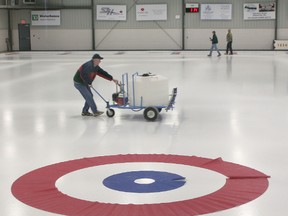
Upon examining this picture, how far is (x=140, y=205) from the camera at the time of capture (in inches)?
240

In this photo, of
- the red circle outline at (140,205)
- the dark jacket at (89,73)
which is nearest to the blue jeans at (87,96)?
the dark jacket at (89,73)

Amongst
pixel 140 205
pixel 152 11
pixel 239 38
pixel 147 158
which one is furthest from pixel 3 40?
pixel 140 205

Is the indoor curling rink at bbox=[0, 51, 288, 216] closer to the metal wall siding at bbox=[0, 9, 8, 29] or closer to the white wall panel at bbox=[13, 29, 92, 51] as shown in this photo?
the white wall panel at bbox=[13, 29, 92, 51]

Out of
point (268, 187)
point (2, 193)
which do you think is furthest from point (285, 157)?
point (2, 193)

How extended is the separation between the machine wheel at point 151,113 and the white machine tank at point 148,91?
19 cm

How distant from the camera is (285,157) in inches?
329

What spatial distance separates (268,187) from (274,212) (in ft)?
2.99

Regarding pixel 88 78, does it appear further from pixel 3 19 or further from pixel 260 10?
pixel 3 19

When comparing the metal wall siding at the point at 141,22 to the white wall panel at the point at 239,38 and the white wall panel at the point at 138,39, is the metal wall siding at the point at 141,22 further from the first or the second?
the white wall panel at the point at 239,38

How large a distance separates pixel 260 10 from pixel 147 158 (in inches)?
1494

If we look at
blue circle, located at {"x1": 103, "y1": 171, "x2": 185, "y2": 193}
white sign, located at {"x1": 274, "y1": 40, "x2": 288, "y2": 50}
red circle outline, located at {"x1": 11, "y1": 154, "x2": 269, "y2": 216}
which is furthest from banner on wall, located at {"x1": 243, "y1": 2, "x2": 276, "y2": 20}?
blue circle, located at {"x1": 103, "y1": 171, "x2": 185, "y2": 193}

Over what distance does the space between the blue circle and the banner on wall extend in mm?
38626

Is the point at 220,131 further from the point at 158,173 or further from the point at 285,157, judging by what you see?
the point at 158,173

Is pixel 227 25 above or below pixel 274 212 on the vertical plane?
above
